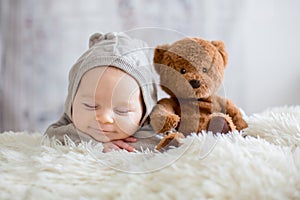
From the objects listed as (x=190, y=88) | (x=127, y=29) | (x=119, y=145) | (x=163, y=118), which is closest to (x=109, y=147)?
(x=119, y=145)

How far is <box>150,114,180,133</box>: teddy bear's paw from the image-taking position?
966mm

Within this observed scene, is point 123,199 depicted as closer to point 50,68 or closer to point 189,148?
point 189,148

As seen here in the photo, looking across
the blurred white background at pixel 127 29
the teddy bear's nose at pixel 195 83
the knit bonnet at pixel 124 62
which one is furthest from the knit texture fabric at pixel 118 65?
the blurred white background at pixel 127 29

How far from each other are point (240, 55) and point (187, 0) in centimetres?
34

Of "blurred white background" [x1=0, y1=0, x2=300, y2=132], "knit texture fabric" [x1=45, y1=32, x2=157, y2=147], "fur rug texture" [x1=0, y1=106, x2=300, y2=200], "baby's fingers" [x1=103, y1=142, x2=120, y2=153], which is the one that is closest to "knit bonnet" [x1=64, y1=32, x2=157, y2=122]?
"knit texture fabric" [x1=45, y1=32, x2=157, y2=147]

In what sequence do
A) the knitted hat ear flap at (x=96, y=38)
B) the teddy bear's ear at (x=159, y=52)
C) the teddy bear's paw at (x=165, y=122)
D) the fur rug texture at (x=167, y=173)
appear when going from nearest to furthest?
the fur rug texture at (x=167, y=173) < the teddy bear's paw at (x=165, y=122) < the teddy bear's ear at (x=159, y=52) < the knitted hat ear flap at (x=96, y=38)

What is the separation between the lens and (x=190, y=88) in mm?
1014

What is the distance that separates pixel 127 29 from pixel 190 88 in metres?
0.78

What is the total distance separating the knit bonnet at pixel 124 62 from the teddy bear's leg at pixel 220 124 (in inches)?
6.8

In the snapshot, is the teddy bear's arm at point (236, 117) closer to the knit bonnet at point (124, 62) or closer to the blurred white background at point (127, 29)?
the knit bonnet at point (124, 62)

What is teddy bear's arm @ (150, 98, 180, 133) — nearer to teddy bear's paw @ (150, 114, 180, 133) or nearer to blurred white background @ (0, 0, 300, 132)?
Answer: teddy bear's paw @ (150, 114, 180, 133)

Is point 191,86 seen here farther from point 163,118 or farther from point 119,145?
point 119,145

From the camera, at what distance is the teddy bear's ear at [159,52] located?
1.07 meters

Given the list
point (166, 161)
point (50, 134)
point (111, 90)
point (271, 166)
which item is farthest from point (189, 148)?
point (50, 134)
